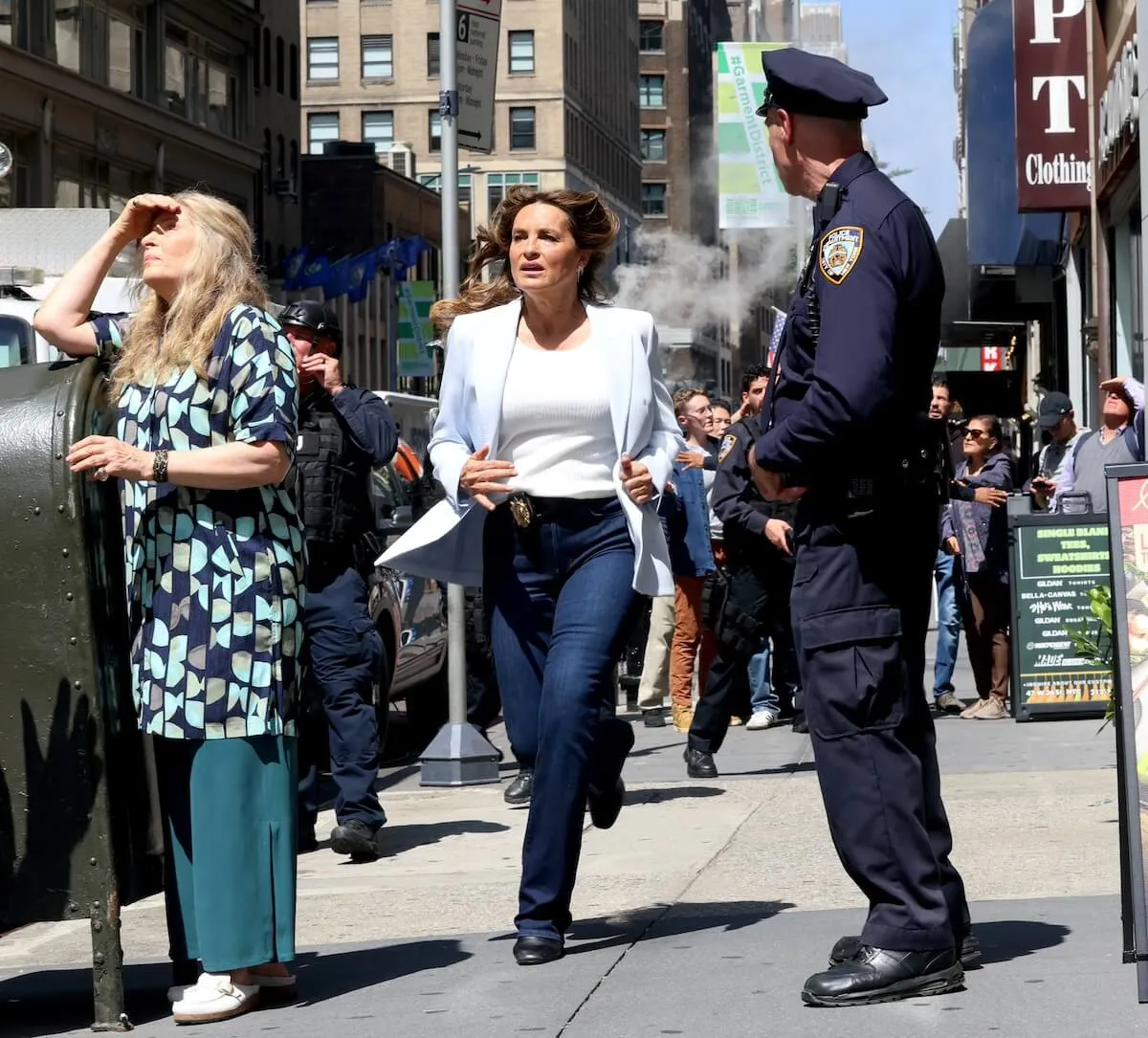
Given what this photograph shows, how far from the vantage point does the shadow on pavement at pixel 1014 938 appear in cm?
527

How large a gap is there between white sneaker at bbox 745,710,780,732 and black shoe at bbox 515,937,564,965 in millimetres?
7388

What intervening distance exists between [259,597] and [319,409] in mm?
3334

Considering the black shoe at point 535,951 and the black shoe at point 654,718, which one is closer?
the black shoe at point 535,951

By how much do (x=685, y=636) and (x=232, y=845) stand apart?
8249mm

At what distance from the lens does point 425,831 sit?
8.78 metres

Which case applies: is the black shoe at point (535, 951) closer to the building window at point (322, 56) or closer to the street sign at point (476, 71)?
the street sign at point (476, 71)

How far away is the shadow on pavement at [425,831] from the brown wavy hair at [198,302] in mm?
3418

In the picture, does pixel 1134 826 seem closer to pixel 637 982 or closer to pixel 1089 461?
pixel 637 982

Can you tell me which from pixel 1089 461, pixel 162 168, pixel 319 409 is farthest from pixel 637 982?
pixel 162 168

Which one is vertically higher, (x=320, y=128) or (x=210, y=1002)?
(x=320, y=128)

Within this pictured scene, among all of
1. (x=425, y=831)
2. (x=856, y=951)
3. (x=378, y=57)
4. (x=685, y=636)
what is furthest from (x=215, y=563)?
(x=378, y=57)

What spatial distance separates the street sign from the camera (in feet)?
37.8

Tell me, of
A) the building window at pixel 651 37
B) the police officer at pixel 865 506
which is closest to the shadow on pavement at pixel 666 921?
the police officer at pixel 865 506

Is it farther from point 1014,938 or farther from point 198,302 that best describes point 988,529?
point 198,302
